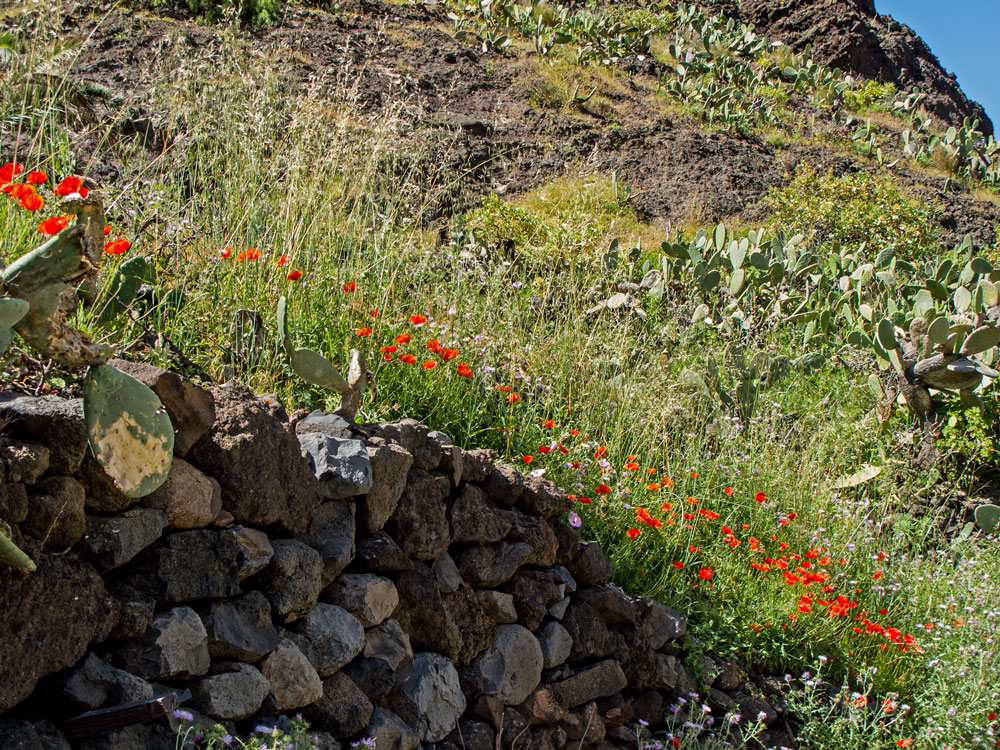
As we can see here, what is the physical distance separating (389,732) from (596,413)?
2352 millimetres

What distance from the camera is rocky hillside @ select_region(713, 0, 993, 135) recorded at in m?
19.7

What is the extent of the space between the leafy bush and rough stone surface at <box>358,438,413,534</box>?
7.98m

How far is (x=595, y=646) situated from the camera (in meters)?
3.38

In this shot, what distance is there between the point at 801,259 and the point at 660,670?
195 inches

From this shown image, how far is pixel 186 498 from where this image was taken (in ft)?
7.23

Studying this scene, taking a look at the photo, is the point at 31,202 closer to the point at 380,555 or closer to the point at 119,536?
the point at 119,536

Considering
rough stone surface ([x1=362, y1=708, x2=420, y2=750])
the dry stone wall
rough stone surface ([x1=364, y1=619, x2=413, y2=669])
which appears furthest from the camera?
rough stone surface ([x1=364, y1=619, x2=413, y2=669])

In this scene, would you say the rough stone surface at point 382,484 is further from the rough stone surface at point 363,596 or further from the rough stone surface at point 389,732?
the rough stone surface at point 389,732

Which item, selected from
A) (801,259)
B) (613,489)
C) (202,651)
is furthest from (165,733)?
(801,259)

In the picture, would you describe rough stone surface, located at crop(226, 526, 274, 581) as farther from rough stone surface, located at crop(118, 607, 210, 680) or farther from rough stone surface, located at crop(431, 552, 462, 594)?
rough stone surface, located at crop(431, 552, 462, 594)

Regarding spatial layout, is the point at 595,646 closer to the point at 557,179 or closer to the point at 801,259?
the point at 801,259

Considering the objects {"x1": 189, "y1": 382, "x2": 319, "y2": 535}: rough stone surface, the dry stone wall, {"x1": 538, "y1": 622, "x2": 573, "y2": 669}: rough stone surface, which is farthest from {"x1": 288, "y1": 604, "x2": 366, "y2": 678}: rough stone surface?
{"x1": 538, "y1": 622, "x2": 573, "y2": 669}: rough stone surface

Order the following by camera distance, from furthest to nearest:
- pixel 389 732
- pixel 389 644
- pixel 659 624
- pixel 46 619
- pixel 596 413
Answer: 1. pixel 596 413
2. pixel 659 624
3. pixel 389 644
4. pixel 389 732
5. pixel 46 619

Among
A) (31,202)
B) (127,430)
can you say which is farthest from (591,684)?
(31,202)
